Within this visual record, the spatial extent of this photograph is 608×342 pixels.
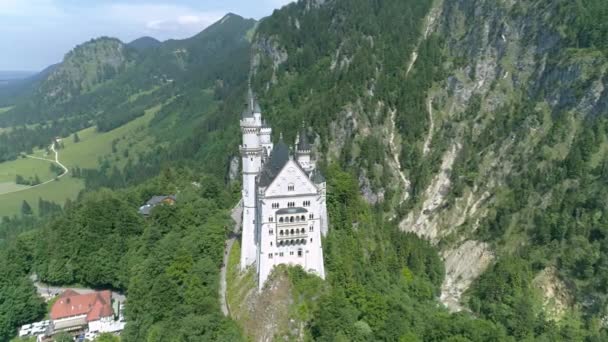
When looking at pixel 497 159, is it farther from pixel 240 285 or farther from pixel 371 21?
pixel 240 285

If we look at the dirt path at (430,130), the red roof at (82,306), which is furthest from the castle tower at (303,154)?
the dirt path at (430,130)

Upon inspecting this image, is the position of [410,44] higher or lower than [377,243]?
higher

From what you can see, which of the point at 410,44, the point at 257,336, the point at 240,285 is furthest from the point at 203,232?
the point at 410,44

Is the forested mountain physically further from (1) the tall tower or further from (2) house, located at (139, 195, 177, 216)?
(1) the tall tower

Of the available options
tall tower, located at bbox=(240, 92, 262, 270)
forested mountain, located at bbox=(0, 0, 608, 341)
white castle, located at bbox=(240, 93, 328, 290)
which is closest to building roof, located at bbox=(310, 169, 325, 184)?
white castle, located at bbox=(240, 93, 328, 290)

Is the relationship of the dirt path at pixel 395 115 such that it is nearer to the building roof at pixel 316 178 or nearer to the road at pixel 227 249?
the road at pixel 227 249
